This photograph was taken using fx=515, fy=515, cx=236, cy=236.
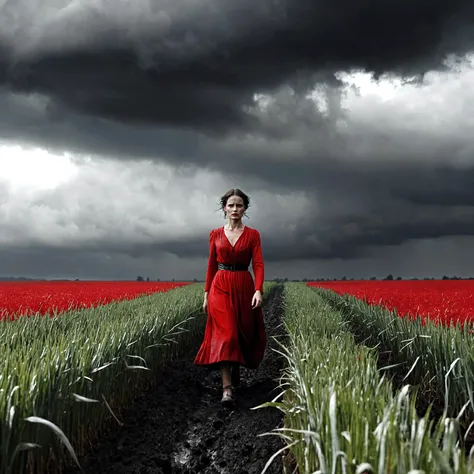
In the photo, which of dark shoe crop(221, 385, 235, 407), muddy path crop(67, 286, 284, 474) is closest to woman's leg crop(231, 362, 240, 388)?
muddy path crop(67, 286, 284, 474)

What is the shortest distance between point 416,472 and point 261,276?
4.58 metres

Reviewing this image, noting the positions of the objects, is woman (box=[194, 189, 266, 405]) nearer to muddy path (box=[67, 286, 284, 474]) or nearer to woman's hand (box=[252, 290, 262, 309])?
woman's hand (box=[252, 290, 262, 309])

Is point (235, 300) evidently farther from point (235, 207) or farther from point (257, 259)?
point (235, 207)

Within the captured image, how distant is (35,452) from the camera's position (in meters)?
3.46

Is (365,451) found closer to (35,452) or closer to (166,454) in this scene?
(35,452)

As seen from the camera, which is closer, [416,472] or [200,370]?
[416,472]

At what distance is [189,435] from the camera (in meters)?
5.56

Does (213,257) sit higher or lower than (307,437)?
higher

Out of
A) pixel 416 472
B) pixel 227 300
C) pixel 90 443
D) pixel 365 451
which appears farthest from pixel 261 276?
pixel 416 472

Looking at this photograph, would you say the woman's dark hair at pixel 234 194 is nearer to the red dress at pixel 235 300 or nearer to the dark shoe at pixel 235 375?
the red dress at pixel 235 300

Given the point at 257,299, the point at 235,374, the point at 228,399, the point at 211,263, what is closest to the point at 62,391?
the point at 228,399

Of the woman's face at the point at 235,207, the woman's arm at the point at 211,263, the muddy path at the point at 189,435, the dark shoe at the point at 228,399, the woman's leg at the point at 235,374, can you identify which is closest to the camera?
the muddy path at the point at 189,435

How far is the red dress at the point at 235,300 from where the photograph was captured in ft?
20.8

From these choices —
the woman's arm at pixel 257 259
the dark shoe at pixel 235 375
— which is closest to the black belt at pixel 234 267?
the woman's arm at pixel 257 259
